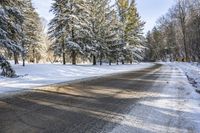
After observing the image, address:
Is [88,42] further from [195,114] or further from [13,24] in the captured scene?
[195,114]

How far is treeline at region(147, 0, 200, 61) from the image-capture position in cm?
5412

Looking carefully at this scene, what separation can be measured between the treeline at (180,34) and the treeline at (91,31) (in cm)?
1128

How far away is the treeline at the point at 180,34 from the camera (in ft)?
178

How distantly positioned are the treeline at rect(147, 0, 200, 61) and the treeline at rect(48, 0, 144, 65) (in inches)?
444

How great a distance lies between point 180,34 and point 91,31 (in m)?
37.5

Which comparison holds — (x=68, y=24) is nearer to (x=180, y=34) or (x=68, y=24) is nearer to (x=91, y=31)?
(x=91, y=31)

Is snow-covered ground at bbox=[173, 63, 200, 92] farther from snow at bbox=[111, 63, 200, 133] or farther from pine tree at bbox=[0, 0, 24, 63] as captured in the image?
pine tree at bbox=[0, 0, 24, 63]

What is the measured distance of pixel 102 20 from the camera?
4831cm

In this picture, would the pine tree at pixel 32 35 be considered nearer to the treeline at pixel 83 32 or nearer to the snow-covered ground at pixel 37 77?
the treeline at pixel 83 32

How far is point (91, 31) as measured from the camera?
44.4 m

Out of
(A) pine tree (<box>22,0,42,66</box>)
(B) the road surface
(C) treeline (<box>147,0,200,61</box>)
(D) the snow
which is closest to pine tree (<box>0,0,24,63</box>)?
(B) the road surface

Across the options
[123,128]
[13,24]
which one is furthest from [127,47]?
[123,128]

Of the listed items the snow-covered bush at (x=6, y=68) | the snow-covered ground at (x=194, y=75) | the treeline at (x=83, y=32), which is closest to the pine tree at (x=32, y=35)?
the treeline at (x=83, y=32)

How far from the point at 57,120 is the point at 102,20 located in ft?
139
